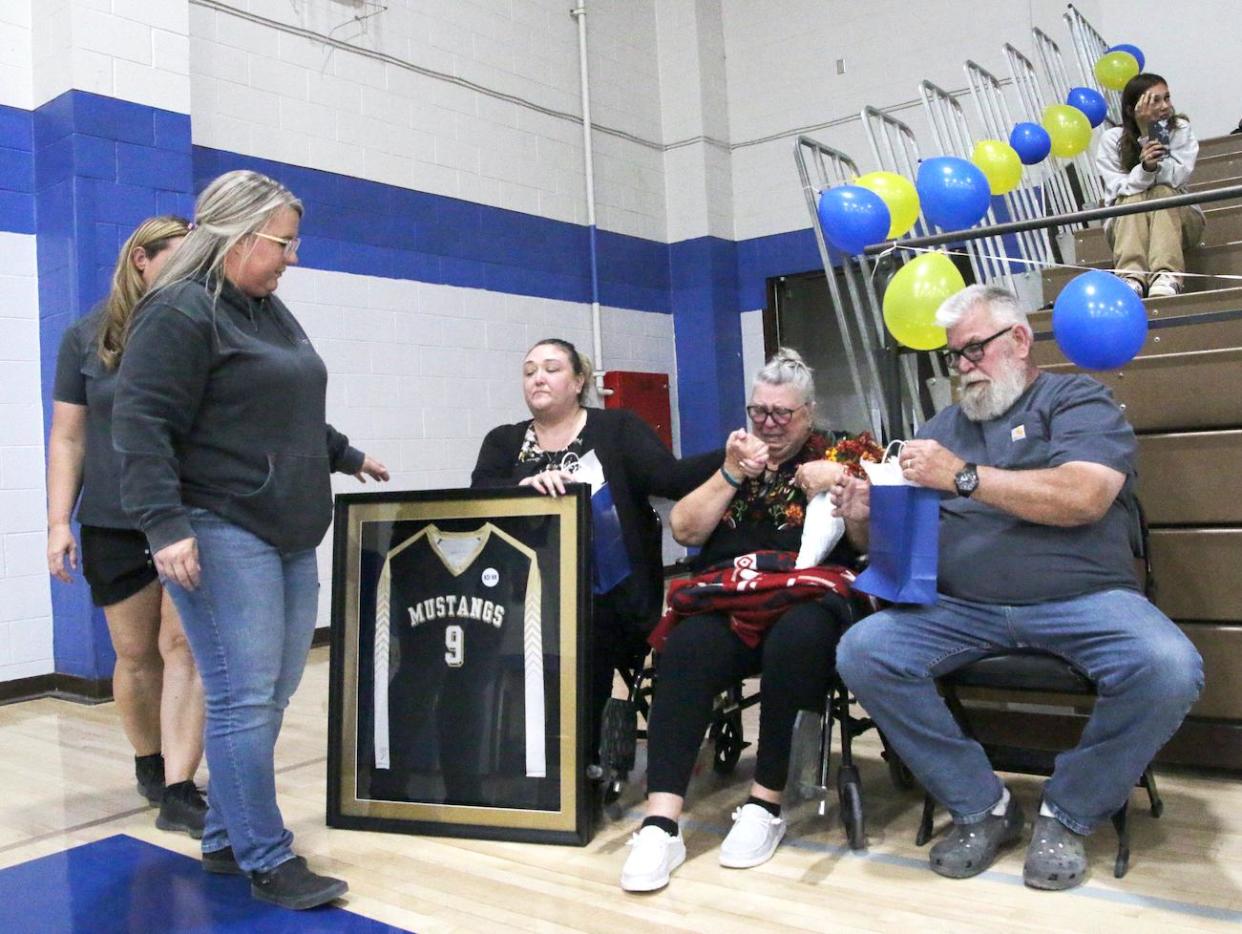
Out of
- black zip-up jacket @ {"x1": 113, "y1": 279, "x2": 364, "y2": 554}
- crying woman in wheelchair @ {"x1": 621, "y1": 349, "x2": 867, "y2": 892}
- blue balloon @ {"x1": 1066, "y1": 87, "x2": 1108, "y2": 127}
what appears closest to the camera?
black zip-up jacket @ {"x1": 113, "y1": 279, "x2": 364, "y2": 554}

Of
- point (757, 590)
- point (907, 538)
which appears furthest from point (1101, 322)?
point (757, 590)

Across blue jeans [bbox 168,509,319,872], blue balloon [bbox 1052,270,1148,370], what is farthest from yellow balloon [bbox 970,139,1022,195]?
blue jeans [bbox 168,509,319,872]

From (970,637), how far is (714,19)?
670 centimetres

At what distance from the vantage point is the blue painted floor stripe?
1957 mm

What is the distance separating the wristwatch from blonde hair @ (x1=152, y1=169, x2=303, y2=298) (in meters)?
1.36

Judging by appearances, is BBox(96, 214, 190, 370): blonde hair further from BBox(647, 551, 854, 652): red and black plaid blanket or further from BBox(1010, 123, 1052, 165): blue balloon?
BBox(1010, 123, 1052, 165): blue balloon

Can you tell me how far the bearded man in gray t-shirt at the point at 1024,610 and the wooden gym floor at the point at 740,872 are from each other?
0.11 metres

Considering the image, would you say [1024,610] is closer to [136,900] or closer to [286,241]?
[286,241]

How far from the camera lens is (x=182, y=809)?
2.48 meters

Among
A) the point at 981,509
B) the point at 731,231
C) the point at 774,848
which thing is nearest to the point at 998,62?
the point at 731,231

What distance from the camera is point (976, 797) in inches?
81.9

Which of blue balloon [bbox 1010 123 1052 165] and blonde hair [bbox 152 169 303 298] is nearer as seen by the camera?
blonde hair [bbox 152 169 303 298]

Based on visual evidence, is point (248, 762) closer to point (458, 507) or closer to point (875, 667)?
point (458, 507)

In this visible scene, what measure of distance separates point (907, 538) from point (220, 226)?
144cm
